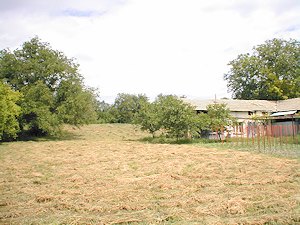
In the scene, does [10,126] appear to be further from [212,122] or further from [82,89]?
[212,122]

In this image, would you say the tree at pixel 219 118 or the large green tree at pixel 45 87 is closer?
the tree at pixel 219 118

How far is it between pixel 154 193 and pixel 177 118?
52.7 feet

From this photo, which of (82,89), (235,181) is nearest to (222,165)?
(235,181)

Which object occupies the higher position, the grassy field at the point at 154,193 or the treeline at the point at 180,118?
the treeline at the point at 180,118

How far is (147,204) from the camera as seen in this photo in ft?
19.1

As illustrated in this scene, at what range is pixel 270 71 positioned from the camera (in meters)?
38.6

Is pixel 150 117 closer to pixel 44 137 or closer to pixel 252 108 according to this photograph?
pixel 44 137

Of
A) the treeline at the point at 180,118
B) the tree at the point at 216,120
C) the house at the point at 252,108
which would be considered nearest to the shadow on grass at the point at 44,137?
the treeline at the point at 180,118

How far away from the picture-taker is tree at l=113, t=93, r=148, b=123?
52.4m

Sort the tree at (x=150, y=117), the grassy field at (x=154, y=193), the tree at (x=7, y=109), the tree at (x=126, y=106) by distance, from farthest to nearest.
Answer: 1. the tree at (x=126, y=106)
2. the tree at (x=150, y=117)
3. the tree at (x=7, y=109)
4. the grassy field at (x=154, y=193)

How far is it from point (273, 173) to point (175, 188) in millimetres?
3278

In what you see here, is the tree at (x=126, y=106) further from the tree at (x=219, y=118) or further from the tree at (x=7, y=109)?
the tree at (x=7, y=109)

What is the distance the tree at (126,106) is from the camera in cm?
5241

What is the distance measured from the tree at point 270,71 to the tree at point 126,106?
17447 millimetres
